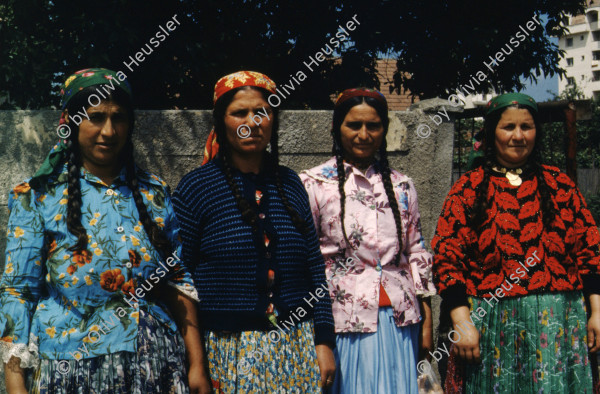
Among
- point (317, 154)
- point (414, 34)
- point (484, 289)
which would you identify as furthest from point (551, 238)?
point (414, 34)

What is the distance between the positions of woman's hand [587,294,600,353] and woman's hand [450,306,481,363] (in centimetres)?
55

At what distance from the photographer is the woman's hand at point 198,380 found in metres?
2.14

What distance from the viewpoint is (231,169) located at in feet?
7.88

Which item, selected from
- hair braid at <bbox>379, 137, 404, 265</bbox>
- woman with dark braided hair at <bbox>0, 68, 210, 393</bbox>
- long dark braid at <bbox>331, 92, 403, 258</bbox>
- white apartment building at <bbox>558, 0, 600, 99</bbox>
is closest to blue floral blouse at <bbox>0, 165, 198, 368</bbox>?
woman with dark braided hair at <bbox>0, 68, 210, 393</bbox>

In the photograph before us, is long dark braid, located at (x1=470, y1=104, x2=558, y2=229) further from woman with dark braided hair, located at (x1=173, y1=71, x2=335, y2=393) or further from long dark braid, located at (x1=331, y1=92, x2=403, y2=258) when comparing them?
woman with dark braided hair, located at (x1=173, y1=71, x2=335, y2=393)

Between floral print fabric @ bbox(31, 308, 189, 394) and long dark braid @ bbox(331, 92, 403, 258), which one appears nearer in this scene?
floral print fabric @ bbox(31, 308, 189, 394)

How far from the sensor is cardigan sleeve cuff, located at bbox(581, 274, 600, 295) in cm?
272

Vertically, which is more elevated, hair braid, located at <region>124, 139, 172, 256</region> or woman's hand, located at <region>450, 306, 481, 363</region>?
hair braid, located at <region>124, 139, 172, 256</region>

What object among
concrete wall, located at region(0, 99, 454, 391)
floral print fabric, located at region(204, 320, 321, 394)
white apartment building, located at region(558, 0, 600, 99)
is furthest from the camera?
white apartment building, located at region(558, 0, 600, 99)

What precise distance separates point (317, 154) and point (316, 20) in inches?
154

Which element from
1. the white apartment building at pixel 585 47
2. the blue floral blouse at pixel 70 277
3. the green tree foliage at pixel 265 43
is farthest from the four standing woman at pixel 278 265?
the white apartment building at pixel 585 47

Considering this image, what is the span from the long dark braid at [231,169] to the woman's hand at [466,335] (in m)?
0.82

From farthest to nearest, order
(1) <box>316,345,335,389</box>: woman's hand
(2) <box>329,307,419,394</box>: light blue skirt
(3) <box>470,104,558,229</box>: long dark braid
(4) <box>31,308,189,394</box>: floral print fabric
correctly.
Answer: (3) <box>470,104,558,229</box>: long dark braid → (2) <box>329,307,419,394</box>: light blue skirt → (1) <box>316,345,335,389</box>: woman's hand → (4) <box>31,308,189,394</box>: floral print fabric

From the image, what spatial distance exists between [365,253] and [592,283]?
110cm
